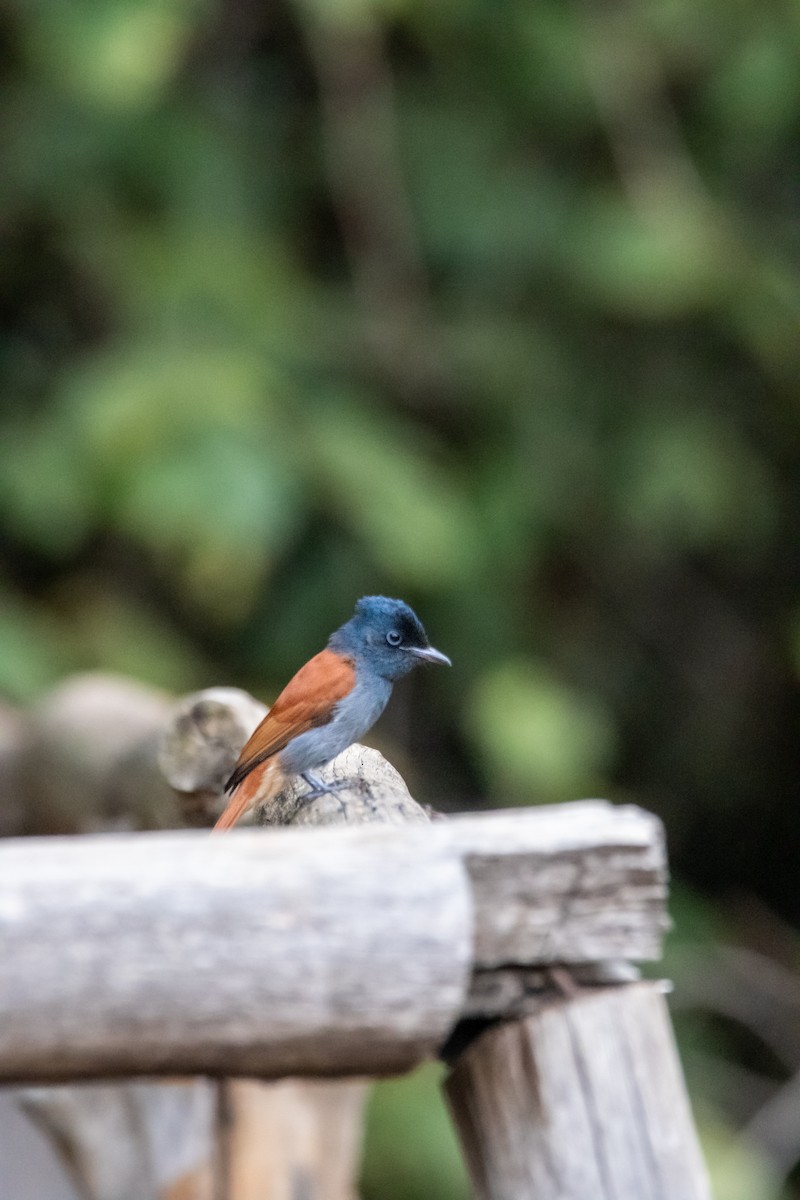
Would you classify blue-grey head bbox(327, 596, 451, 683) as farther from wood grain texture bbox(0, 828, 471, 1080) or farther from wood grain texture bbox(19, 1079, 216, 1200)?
wood grain texture bbox(0, 828, 471, 1080)

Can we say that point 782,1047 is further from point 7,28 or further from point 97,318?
point 7,28

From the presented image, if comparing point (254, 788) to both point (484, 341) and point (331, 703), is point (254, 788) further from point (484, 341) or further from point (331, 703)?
point (484, 341)

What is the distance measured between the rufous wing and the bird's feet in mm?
72

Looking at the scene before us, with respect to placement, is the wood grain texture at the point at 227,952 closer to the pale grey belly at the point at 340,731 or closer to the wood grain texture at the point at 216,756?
the wood grain texture at the point at 216,756

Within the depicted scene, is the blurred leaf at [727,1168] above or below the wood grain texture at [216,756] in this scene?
below

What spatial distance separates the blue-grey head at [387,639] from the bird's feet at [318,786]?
50cm

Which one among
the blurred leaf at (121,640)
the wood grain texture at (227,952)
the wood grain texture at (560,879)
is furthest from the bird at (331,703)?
the blurred leaf at (121,640)

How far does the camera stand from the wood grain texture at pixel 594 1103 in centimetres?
165

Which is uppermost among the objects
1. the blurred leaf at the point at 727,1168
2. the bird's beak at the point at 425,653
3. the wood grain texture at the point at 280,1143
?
the bird's beak at the point at 425,653

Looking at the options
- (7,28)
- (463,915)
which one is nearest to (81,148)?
(7,28)

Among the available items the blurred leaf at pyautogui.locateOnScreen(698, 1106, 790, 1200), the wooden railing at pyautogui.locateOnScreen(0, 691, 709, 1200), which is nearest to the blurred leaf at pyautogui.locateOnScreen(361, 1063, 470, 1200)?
the blurred leaf at pyautogui.locateOnScreen(698, 1106, 790, 1200)

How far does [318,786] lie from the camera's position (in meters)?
2.43

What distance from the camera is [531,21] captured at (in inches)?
246

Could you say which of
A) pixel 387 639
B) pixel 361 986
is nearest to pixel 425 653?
pixel 387 639
